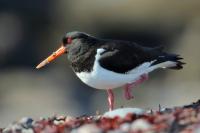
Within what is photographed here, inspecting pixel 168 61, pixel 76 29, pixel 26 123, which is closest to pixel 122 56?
pixel 168 61

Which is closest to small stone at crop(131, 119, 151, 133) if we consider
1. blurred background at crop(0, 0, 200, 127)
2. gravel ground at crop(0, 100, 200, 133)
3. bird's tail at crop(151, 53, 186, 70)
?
gravel ground at crop(0, 100, 200, 133)

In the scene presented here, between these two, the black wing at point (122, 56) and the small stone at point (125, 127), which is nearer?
the small stone at point (125, 127)

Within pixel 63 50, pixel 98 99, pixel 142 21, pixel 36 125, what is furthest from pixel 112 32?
pixel 36 125

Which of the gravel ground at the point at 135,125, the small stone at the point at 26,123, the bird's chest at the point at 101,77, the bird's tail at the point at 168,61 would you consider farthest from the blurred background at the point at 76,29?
the gravel ground at the point at 135,125

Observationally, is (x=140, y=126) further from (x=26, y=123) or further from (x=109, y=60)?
(x=109, y=60)

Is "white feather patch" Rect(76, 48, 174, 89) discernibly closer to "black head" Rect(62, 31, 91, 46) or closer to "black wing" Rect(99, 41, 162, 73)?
"black wing" Rect(99, 41, 162, 73)

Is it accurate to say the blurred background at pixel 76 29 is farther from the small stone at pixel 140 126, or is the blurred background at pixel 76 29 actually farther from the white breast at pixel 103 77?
the small stone at pixel 140 126

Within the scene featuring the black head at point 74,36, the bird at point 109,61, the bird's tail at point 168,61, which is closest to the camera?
the bird at point 109,61

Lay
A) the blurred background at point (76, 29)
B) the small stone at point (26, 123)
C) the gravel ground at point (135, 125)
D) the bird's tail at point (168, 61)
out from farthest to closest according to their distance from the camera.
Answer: the blurred background at point (76, 29) → the bird's tail at point (168, 61) → the small stone at point (26, 123) → the gravel ground at point (135, 125)
